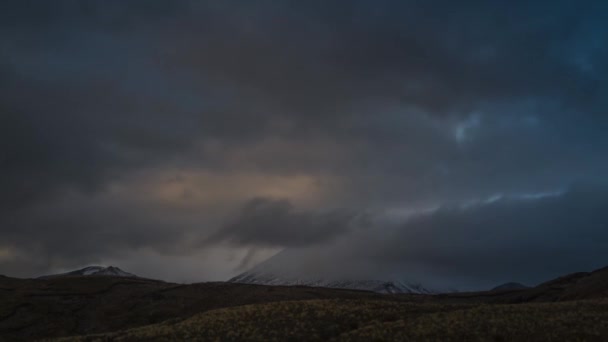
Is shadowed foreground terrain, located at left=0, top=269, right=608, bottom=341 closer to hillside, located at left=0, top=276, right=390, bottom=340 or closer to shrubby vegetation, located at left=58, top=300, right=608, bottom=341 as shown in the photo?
shrubby vegetation, located at left=58, top=300, right=608, bottom=341

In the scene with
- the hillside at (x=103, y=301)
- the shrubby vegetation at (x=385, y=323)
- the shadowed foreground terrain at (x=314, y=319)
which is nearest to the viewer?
the shrubby vegetation at (x=385, y=323)

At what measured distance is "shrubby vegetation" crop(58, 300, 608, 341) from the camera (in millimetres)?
45375

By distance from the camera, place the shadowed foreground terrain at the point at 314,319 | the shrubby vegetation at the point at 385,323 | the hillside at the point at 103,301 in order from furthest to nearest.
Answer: the hillside at the point at 103,301, the shadowed foreground terrain at the point at 314,319, the shrubby vegetation at the point at 385,323

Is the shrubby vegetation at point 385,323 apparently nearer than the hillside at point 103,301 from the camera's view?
Yes

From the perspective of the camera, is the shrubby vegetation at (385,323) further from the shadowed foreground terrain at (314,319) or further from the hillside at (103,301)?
the hillside at (103,301)

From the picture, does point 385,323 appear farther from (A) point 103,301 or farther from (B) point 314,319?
(A) point 103,301

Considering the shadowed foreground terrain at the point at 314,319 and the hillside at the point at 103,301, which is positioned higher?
the hillside at the point at 103,301

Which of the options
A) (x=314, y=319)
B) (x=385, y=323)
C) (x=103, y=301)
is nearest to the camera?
(x=385, y=323)

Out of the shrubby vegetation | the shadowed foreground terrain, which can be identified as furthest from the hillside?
the shrubby vegetation

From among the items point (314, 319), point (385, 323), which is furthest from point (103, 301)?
point (385, 323)

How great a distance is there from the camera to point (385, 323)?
51156 mm

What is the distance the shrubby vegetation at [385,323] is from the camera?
45.4 metres

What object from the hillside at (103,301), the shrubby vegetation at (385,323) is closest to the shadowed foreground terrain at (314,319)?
the shrubby vegetation at (385,323)

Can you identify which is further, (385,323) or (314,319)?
(314,319)
